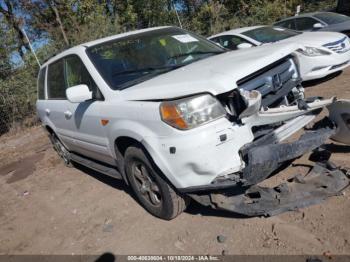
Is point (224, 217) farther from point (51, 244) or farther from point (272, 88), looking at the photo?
point (51, 244)

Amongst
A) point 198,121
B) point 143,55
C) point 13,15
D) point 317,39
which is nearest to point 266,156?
point 198,121

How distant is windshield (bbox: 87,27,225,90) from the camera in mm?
4027

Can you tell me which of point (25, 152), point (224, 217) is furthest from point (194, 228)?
point (25, 152)

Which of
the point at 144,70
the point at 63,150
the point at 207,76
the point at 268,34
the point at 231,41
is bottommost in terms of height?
the point at 63,150

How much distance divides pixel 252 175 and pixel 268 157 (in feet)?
0.66

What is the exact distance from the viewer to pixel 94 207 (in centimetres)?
475

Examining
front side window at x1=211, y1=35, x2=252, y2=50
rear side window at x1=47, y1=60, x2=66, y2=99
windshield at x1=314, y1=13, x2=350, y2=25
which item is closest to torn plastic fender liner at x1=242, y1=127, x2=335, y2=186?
rear side window at x1=47, y1=60, x2=66, y2=99

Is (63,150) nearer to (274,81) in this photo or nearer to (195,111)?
(195,111)

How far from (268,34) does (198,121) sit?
6.52 meters

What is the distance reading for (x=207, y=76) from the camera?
10.4 feet

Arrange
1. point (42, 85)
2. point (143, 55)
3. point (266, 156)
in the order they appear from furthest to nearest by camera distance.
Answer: point (42, 85)
point (143, 55)
point (266, 156)

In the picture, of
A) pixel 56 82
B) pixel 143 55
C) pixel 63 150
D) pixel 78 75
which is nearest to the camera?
pixel 143 55

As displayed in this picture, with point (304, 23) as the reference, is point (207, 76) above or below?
above

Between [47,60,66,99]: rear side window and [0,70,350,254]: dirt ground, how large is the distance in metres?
1.41
